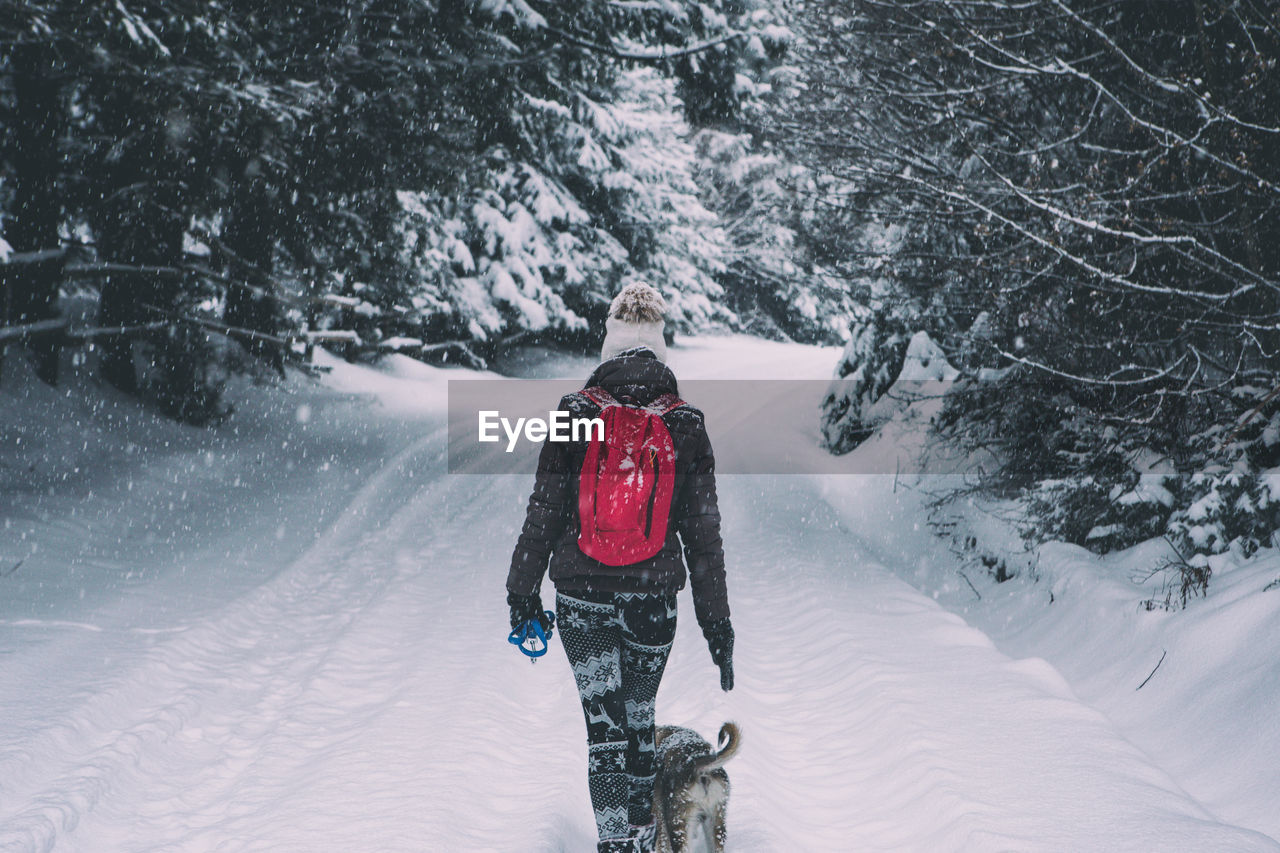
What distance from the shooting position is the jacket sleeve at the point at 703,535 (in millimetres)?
3172

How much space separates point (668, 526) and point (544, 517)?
434 millimetres

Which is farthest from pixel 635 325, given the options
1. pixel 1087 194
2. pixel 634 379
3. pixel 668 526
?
pixel 1087 194

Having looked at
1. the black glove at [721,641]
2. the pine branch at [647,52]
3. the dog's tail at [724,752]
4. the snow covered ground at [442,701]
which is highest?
the pine branch at [647,52]

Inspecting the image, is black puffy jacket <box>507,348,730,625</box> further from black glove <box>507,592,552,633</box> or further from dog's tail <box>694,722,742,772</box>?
dog's tail <box>694,722,742,772</box>

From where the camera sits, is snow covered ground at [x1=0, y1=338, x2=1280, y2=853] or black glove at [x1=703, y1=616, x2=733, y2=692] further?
snow covered ground at [x1=0, y1=338, x2=1280, y2=853]

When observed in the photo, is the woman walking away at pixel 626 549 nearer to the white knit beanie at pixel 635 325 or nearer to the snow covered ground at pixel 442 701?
the white knit beanie at pixel 635 325

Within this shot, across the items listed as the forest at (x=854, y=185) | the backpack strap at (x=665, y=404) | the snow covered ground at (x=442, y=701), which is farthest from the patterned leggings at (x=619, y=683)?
the forest at (x=854, y=185)

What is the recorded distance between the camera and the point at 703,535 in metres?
3.20

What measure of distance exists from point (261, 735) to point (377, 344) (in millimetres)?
11299

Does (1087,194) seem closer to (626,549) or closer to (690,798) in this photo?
(626,549)

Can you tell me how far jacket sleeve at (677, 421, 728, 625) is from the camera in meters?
3.17

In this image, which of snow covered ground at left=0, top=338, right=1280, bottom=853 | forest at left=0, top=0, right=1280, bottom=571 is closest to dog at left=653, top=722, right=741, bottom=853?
snow covered ground at left=0, top=338, right=1280, bottom=853

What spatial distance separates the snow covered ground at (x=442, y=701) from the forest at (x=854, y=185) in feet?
5.71

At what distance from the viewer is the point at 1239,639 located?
530cm
